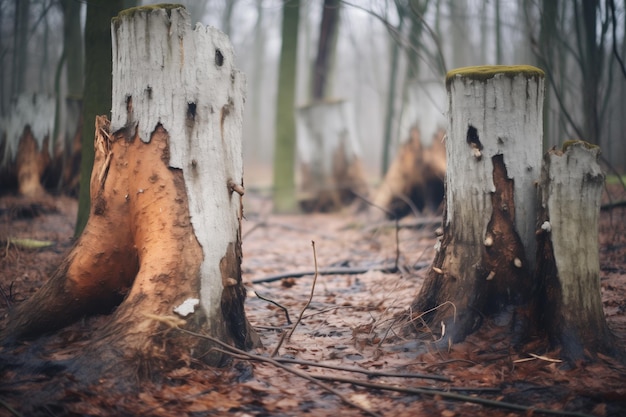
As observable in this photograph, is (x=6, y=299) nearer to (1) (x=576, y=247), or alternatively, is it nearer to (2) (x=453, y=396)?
(2) (x=453, y=396)

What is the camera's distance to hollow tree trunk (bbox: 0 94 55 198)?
8312mm

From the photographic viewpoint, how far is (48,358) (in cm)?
291

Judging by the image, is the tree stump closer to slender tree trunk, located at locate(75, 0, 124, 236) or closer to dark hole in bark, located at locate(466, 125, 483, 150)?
slender tree trunk, located at locate(75, 0, 124, 236)

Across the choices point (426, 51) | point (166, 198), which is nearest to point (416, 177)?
point (426, 51)

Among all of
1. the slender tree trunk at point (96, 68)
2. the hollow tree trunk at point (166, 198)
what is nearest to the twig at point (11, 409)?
the hollow tree trunk at point (166, 198)

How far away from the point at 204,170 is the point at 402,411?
1.76 m

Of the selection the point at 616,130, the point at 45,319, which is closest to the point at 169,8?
the point at 45,319

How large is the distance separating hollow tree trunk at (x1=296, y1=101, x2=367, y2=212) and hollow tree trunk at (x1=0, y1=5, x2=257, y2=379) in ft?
26.4

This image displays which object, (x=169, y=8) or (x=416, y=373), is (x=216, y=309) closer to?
(x=416, y=373)

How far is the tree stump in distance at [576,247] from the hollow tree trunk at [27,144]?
755cm

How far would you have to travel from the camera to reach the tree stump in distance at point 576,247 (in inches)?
119

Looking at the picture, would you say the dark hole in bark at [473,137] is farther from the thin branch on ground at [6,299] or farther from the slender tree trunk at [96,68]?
the thin branch on ground at [6,299]

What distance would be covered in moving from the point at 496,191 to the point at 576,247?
58cm

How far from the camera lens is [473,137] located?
3.38 metres
